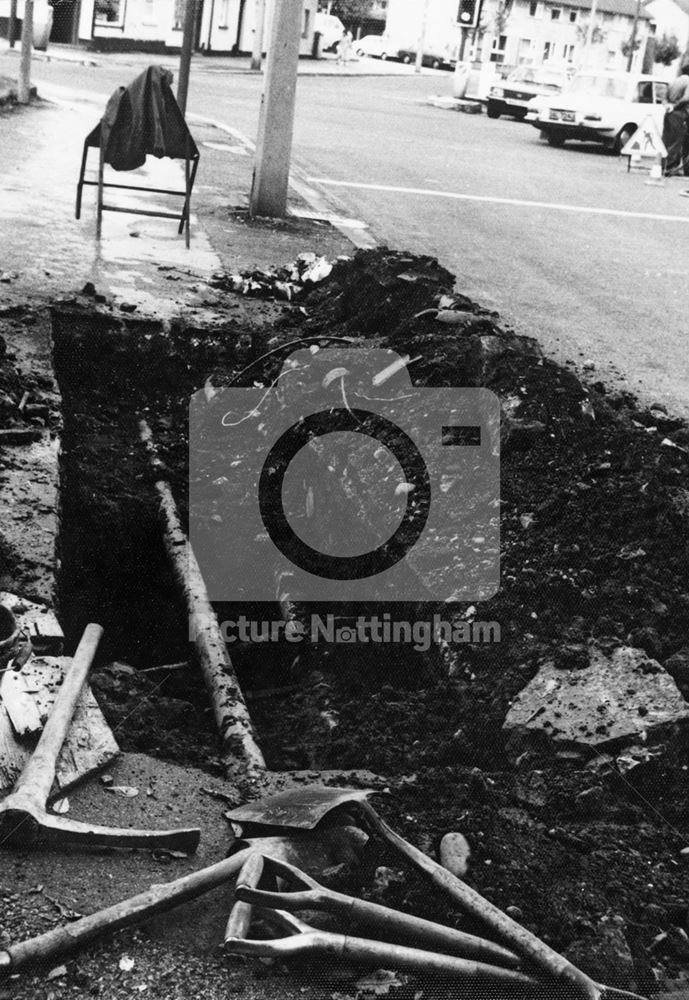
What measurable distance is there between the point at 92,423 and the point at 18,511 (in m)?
1.44

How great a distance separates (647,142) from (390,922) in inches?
821

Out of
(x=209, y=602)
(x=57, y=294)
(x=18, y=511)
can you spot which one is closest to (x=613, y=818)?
(x=209, y=602)

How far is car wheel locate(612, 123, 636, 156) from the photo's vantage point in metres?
23.1

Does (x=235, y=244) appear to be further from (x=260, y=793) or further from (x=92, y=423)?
(x=260, y=793)

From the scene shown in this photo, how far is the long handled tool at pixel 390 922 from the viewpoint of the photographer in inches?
107

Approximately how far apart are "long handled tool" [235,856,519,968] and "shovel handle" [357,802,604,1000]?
0.04 m

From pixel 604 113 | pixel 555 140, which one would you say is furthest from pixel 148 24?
pixel 604 113

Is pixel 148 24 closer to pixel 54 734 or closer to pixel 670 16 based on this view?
pixel 54 734

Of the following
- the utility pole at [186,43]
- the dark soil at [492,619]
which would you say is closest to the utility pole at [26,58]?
the utility pole at [186,43]

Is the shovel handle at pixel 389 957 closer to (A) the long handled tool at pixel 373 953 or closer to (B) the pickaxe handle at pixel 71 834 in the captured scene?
(A) the long handled tool at pixel 373 953

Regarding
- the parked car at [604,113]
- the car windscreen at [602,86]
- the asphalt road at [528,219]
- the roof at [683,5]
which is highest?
the roof at [683,5]

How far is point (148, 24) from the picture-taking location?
39219 millimetres

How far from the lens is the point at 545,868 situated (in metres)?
3.04

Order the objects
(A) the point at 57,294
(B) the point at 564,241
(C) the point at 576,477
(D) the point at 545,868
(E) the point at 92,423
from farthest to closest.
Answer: (B) the point at 564,241, (A) the point at 57,294, (E) the point at 92,423, (C) the point at 576,477, (D) the point at 545,868
